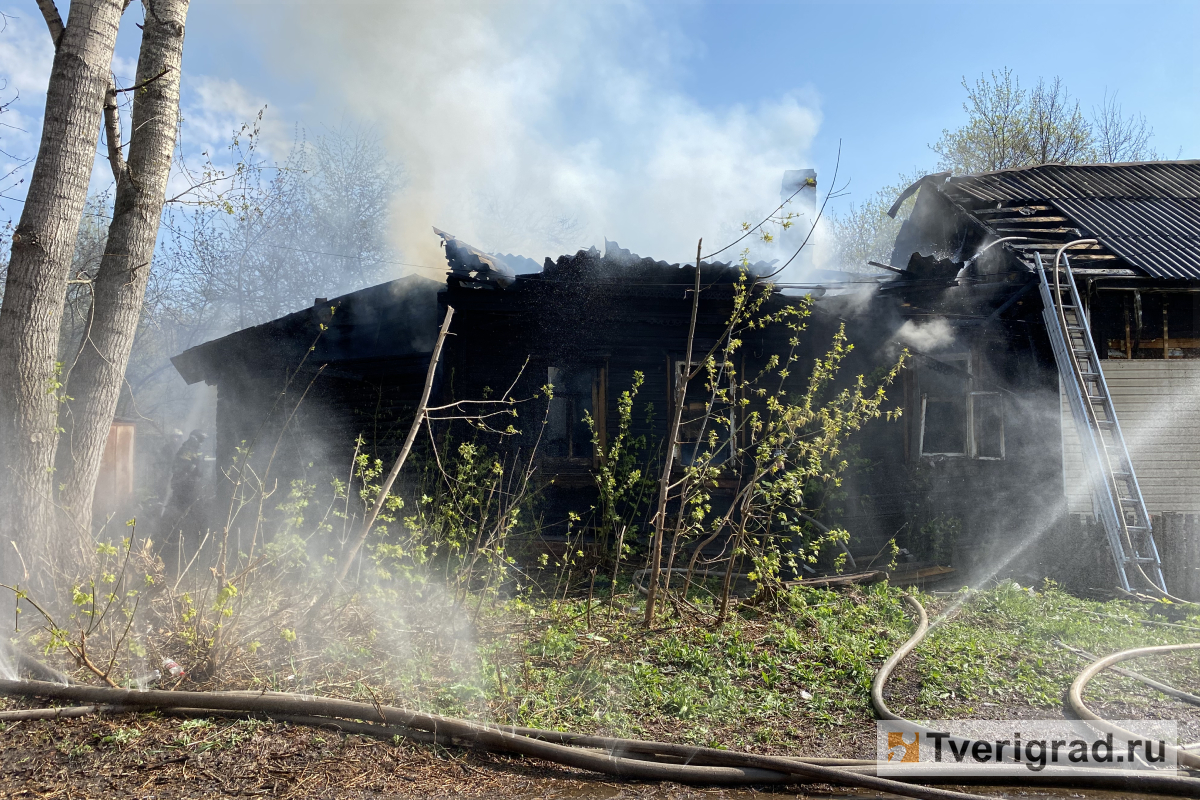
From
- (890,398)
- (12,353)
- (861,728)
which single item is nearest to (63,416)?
(12,353)

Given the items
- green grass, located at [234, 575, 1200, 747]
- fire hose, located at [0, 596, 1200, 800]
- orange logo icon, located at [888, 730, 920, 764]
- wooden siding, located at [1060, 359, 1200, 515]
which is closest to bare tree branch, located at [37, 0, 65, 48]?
fire hose, located at [0, 596, 1200, 800]

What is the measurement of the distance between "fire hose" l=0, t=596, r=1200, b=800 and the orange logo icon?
0.34 m

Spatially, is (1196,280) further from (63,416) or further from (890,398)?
(63,416)

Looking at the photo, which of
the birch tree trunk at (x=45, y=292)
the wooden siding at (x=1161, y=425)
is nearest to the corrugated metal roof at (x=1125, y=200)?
the wooden siding at (x=1161, y=425)

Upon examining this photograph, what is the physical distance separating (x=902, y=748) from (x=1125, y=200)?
1293cm

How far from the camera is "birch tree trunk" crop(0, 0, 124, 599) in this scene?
4527 mm

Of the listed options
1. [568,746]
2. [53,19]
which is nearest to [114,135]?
[53,19]

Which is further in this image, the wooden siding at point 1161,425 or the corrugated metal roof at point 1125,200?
the corrugated metal roof at point 1125,200

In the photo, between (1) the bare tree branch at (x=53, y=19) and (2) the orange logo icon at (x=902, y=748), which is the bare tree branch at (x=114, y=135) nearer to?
(1) the bare tree branch at (x=53, y=19)

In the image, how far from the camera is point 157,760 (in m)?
3.37

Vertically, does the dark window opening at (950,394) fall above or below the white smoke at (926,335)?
below

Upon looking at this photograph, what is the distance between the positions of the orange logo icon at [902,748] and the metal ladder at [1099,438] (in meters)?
4.98

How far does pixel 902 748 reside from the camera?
3.88 metres

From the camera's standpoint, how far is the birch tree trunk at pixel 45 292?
4.53 m
